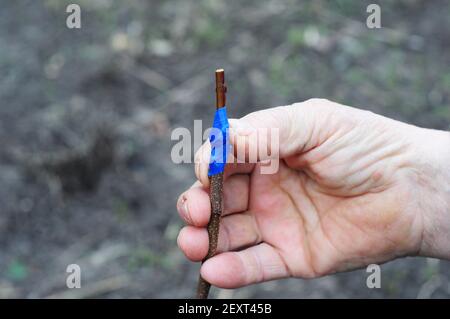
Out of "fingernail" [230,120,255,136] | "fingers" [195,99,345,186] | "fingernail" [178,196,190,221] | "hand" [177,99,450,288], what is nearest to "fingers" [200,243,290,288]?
"hand" [177,99,450,288]

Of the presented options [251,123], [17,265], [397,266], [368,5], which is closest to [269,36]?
[368,5]

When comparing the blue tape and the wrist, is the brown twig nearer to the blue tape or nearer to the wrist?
the blue tape

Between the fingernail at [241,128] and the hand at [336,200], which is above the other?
the fingernail at [241,128]

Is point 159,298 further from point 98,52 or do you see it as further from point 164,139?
point 98,52

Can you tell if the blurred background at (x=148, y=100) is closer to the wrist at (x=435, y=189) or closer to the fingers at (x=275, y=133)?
the wrist at (x=435, y=189)

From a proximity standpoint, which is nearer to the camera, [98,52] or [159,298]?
[159,298]

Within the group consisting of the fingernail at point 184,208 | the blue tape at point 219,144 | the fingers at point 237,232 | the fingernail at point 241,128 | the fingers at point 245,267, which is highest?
the fingernail at point 241,128

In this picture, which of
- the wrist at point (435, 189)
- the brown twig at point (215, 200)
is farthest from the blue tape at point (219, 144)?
the wrist at point (435, 189)
